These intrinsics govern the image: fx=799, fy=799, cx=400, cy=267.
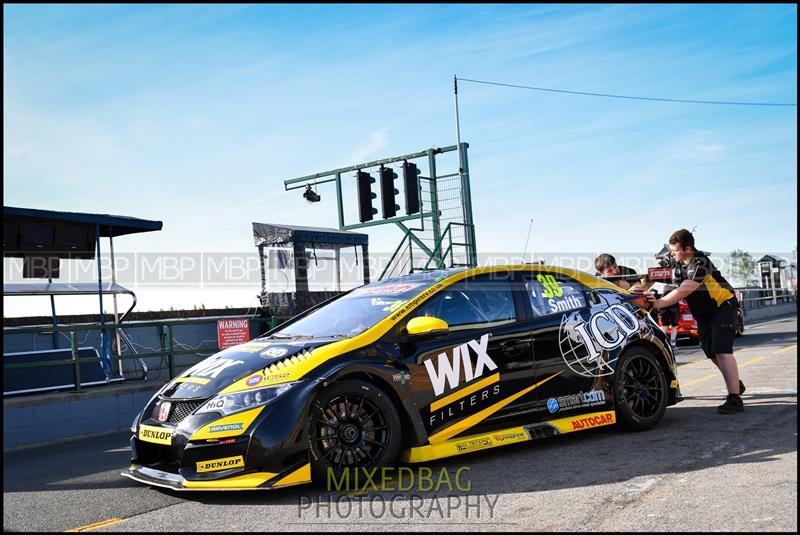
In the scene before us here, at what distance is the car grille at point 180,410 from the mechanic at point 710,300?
4.24m

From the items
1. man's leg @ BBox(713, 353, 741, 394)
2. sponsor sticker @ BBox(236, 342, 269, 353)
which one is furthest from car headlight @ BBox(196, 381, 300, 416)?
man's leg @ BBox(713, 353, 741, 394)

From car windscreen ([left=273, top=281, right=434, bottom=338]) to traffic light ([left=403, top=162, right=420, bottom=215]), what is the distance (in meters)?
12.6

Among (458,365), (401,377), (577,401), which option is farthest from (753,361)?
(401,377)

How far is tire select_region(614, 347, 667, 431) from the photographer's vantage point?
21.1 feet

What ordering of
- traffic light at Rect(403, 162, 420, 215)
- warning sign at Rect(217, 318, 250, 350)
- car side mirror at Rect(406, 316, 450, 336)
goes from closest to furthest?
1. car side mirror at Rect(406, 316, 450, 336)
2. warning sign at Rect(217, 318, 250, 350)
3. traffic light at Rect(403, 162, 420, 215)

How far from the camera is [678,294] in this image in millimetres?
7281

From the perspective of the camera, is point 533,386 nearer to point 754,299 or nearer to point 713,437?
point 713,437

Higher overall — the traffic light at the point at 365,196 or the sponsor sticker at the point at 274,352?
the traffic light at the point at 365,196

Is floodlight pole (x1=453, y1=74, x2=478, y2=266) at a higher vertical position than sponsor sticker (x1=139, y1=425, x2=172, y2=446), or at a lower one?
higher

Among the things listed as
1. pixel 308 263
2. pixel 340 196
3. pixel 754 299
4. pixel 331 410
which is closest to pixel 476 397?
pixel 331 410

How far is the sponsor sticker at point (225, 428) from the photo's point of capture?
15.5 ft

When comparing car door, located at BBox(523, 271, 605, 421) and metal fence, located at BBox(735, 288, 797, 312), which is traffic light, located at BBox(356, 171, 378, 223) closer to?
car door, located at BBox(523, 271, 605, 421)

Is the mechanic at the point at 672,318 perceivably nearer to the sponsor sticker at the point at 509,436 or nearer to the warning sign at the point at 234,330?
the warning sign at the point at 234,330

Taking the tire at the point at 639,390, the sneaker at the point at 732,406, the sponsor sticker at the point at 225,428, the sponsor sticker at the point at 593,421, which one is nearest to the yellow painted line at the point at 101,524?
the sponsor sticker at the point at 225,428
